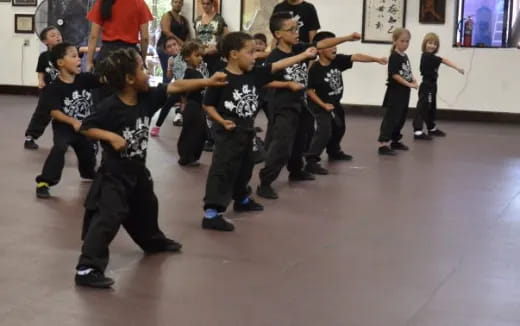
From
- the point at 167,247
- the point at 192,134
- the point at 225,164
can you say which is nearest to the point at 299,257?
the point at 167,247

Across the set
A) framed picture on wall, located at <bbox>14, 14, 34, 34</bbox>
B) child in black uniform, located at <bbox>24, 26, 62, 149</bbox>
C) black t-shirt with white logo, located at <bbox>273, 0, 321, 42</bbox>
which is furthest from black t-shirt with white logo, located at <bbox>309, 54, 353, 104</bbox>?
framed picture on wall, located at <bbox>14, 14, 34, 34</bbox>

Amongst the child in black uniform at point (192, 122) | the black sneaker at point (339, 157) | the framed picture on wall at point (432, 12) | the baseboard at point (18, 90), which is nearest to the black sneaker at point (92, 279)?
the child in black uniform at point (192, 122)

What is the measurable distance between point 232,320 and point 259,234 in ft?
5.67

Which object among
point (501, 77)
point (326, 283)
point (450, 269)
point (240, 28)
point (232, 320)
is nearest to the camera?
point (232, 320)

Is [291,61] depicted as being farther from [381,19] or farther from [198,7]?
Result: [198,7]

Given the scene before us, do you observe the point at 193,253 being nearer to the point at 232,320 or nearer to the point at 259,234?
the point at 259,234

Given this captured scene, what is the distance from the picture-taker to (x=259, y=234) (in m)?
5.62

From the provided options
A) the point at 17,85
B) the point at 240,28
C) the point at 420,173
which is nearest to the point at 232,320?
the point at 420,173

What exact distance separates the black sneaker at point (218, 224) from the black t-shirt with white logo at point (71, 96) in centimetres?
167

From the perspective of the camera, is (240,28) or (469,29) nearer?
(469,29)

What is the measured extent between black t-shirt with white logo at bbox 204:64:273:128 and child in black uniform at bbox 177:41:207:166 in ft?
8.44

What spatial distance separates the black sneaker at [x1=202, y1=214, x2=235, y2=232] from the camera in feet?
18.7

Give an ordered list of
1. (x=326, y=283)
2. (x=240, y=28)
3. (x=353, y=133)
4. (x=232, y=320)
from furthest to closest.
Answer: (x=240, y=28) → (x=353, y=133) → (x=326, y=283) → (x=232, y=320)

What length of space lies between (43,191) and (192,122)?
2.27m
